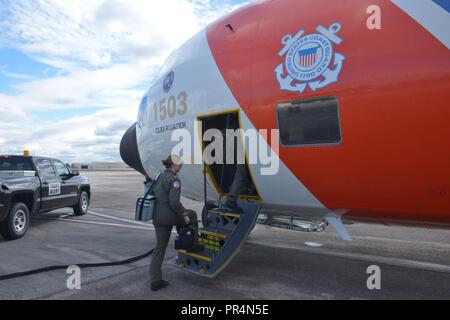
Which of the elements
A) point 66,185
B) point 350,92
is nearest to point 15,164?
point 66,185

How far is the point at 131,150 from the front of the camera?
25.0ft

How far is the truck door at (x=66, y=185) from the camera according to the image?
404 inches

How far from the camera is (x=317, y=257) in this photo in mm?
6453

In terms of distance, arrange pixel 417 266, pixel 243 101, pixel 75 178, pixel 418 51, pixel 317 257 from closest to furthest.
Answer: pixel 418 51 < pixel 243 101 < pixel 417 266 < pixel 317 257 < pixel 75 178

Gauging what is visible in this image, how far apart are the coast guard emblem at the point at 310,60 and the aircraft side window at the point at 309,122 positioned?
0.18m

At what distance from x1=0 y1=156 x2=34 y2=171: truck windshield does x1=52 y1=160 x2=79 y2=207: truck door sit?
103cm

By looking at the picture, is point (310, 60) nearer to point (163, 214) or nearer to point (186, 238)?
point (163, 214)

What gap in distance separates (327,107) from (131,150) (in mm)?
4638

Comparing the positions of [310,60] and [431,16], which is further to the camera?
[310,60]
